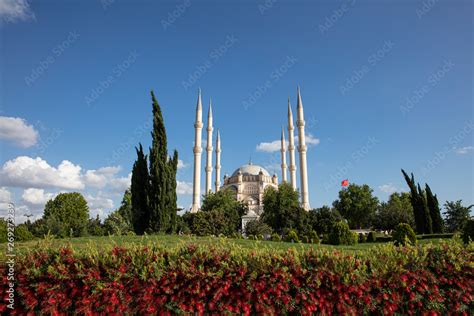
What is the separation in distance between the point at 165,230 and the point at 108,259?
10.5m

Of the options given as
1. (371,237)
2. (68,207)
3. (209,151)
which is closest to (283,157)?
(209,151)

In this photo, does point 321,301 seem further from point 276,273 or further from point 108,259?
point 108,259

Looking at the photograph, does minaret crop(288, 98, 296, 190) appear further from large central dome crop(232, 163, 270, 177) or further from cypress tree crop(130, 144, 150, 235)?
cypress tree crop(130, 144, 150, 235)

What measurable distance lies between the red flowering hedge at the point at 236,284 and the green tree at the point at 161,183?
10.1 m

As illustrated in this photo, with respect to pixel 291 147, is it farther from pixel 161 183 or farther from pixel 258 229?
pixel 161 183

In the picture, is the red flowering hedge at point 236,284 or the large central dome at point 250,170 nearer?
the red flowering hedge at point 236,284

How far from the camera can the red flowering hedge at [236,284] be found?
4.73 meters

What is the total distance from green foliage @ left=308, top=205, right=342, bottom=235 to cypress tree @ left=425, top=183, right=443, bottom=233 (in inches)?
418

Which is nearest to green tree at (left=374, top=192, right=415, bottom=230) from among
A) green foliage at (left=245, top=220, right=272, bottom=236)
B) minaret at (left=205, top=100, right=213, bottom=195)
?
green foliage at (left=245, top=220, right=272, bottom=236)

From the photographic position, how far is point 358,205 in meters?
52.1

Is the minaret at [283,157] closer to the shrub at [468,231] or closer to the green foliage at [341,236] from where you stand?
the green foliage at [341,236]

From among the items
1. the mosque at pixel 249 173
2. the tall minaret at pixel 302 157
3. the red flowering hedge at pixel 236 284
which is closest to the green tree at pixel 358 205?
the mosque at pixel 249 173

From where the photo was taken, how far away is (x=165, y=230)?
1552 centimetres

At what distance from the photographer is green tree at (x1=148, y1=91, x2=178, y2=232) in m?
15.4
